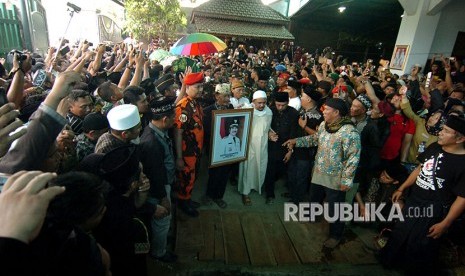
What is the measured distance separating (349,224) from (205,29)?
11.7 meters

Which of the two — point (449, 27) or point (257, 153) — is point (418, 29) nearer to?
point (449, 27)

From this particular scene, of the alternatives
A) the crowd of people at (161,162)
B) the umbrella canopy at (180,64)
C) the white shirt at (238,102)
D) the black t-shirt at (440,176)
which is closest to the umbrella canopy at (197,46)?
the crowd of people at (161,162)

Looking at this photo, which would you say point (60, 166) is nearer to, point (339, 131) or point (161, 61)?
point (339, 131)

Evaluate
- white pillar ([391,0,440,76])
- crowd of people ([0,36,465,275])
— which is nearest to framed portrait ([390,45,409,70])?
white pillar ([391,0,440,76])

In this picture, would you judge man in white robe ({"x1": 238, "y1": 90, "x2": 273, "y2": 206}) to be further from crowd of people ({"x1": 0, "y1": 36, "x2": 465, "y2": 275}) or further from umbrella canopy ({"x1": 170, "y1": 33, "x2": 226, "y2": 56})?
umbrella canopy ({"x1": 170, "y1": 33, "x2": 226, "y2": 56})

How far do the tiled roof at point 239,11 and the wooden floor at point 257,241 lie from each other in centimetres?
1259

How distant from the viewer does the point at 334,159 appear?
3.80m

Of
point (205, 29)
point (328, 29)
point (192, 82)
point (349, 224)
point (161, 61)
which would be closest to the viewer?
point (192, 82)

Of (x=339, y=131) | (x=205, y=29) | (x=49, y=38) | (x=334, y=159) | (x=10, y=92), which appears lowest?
(x=334, y=159)

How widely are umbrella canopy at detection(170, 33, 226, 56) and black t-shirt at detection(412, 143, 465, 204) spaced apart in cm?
512

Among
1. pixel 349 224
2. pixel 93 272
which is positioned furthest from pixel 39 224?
pixel 349 224

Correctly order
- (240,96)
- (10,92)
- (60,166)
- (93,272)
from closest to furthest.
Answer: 1. (93,272)
2. (60,166)
3. (10,92)
4. (240,96)

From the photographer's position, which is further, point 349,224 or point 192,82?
point 349,224

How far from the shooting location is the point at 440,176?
3.09 metres
